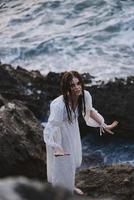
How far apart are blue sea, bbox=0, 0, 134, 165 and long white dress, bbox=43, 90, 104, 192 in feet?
21.9

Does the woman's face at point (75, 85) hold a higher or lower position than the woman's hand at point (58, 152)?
higher

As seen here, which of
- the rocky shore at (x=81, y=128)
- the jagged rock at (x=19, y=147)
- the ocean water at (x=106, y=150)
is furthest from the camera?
the ocean water at (x=106, y=150)

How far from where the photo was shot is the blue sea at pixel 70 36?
14.8 m

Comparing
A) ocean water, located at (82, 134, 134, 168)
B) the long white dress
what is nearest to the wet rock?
ocean water, located at (82, 134, 134, 168)

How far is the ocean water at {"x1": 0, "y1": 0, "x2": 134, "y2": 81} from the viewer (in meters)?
14.8

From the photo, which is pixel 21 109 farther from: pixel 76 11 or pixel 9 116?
pixel 76 11

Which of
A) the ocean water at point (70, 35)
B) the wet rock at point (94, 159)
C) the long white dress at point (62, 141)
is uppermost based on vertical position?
the long white dress at point (62, 141)

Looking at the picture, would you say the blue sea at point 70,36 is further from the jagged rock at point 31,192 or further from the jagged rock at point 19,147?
the jagged rock at point 31,192

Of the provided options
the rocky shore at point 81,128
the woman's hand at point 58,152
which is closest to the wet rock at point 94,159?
the rocky shore at point 81,128

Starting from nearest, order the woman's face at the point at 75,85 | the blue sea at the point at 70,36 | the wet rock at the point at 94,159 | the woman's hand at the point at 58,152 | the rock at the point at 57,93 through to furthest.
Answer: the woman's hand at the point at 58,152, the woman's face at the point at 75,85, the wet rock at the point at 94,159, the rock at the point at 57,93, the blue sea at the point at 70,36

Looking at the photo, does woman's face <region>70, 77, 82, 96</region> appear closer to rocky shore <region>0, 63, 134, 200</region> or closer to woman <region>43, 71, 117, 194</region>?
woman <region>43, 71, 117, 194</region>

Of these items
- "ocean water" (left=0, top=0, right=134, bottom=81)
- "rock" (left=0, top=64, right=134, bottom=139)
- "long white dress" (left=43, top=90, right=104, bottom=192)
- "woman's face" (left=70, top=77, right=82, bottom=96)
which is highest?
"woman's face" (left=70, top=77, right=82, bottom=96)

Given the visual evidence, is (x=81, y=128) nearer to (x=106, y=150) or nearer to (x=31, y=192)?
(x=106, y=150)

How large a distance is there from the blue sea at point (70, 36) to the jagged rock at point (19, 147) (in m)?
5.70
